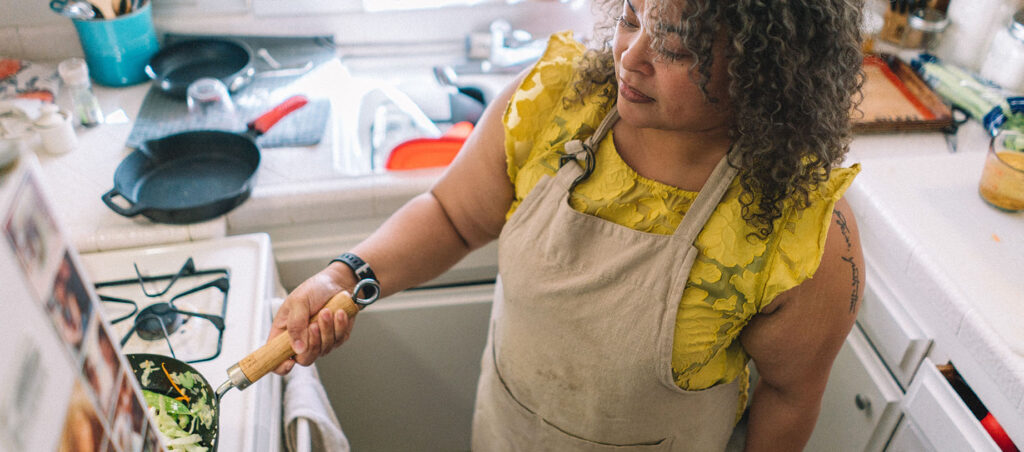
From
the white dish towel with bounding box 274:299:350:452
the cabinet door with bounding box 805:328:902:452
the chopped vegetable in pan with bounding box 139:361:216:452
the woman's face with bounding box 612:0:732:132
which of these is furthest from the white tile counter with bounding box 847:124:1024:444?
the chopped vegetable in pan with bounding box 139:361:216:452

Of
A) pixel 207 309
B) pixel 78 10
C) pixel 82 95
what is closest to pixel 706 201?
pixel 207 309

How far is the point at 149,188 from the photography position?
1.30 m

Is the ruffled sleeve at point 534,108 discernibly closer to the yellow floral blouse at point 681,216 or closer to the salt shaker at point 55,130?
the yellow floral blouse at point 681,216

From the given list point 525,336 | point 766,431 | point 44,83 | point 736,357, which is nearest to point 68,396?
point 525,336

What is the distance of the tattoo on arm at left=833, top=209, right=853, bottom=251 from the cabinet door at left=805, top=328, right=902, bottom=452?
490mm

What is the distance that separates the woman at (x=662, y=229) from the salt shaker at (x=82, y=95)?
76cm

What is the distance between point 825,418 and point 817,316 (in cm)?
61

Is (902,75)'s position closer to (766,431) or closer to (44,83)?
(766,431)

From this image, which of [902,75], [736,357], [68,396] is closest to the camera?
[68,396]

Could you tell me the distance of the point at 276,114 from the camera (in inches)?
57.0

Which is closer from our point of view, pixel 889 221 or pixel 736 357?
pixel 736 357

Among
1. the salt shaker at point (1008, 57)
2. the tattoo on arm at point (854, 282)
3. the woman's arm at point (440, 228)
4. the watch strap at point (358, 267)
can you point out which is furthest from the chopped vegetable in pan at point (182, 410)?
the salt shaker at point (1008, 57)

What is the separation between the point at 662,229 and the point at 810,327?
203 mm

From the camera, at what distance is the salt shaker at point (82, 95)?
140 centimetres
